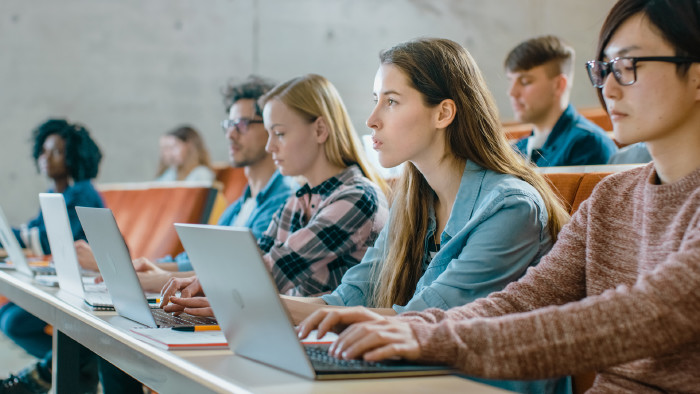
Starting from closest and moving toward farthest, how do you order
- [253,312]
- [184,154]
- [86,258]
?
[253,312] < [86,258] < [184,154]

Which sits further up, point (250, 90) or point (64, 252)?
point (250, 90)

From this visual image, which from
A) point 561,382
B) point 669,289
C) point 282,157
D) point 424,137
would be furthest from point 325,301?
point 669,289

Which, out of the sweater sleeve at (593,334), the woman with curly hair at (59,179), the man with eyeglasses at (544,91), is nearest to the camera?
the sweater sleeve at (593,334)

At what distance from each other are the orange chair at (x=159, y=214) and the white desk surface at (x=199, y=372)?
220 centimetres

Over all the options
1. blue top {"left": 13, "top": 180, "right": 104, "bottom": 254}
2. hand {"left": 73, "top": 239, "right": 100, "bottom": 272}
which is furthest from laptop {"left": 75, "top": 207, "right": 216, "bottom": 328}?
blue top {"left": 13, "top": 180, "right": 104, "bottom": 254}

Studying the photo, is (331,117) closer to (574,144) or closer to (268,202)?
(268,202)

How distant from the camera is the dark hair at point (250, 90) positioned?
2.68m

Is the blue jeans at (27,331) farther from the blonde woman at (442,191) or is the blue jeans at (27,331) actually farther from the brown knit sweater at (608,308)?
the brown knit sweater at (608,308)

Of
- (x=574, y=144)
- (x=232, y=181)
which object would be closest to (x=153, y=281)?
(x=574, y=144)

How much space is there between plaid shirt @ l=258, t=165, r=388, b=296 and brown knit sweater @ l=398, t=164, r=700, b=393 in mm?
866

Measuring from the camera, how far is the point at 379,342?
2.74 feet

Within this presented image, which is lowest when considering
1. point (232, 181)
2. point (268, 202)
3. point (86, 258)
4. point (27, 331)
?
point (27, 331)

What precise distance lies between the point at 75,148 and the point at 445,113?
2.42 meters

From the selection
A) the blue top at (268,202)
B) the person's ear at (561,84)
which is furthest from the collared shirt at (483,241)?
the person's ear at (561,84)
